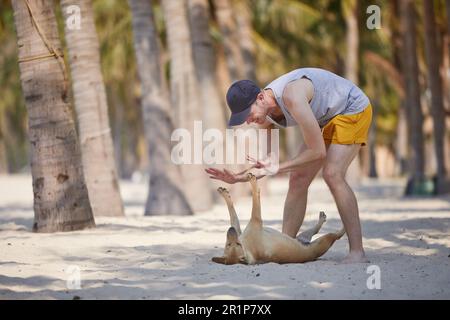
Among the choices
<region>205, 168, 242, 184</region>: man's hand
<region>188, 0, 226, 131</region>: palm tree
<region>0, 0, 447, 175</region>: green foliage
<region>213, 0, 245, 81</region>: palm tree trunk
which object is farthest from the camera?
<region>0, 0, 447, 175</region>: green foliage

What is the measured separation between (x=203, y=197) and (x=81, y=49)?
15.7ft

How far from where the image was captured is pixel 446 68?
24750 millimetres

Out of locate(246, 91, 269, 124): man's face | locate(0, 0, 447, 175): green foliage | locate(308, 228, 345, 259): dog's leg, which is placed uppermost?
locate(0, 0, 447, 175): green foliage

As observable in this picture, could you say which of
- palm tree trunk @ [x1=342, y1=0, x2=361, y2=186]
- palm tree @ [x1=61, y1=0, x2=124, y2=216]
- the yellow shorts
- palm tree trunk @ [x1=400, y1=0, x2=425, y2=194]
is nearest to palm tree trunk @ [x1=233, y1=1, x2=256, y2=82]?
palm tree trunk @ [x1=400, y1=0, x2=425, y2=194]

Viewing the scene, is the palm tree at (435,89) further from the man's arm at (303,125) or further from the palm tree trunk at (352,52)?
the man's arm at (303,125)

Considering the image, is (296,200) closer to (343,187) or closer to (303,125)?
(343,187)

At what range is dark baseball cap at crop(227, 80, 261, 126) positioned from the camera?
6602 millimetres

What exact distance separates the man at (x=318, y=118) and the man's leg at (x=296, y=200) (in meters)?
0.01

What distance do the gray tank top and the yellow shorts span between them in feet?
0.13

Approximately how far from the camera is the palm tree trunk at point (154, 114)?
535 inches

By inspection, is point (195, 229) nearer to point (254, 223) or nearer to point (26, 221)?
point (26, 221)

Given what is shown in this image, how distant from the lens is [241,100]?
21.7 feet

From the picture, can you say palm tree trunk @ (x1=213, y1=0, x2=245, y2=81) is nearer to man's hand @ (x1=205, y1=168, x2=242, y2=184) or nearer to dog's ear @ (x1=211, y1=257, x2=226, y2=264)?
dog's ear @ (x1=211, y1=257, x2=226, y2=264)

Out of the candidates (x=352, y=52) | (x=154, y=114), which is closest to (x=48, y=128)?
(x=154, y=114)
